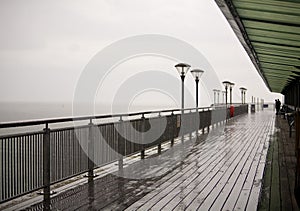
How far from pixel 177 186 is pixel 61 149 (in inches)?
66.0

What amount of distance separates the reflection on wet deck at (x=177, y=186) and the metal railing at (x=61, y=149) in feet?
0.93

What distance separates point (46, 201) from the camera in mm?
4766

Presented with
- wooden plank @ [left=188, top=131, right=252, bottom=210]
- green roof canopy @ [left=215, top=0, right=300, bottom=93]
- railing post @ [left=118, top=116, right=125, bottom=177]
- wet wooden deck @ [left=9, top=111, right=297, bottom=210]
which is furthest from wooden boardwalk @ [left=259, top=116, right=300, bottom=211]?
railing post @ [left=118, top=116, right=125, bottom=177]

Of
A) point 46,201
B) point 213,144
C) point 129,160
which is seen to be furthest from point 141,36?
point 46,201

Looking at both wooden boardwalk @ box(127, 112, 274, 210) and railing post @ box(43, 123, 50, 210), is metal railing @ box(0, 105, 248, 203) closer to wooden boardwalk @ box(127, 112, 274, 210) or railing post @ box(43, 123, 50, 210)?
railing post @ box(43, 123, 50, 210)

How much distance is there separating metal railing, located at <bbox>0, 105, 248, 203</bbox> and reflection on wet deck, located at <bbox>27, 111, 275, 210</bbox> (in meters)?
0.28

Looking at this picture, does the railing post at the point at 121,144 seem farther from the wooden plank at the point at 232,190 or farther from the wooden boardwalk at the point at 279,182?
the wooden boardwalk at the point at 279,182

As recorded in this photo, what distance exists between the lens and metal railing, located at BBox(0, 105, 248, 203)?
13.7ft

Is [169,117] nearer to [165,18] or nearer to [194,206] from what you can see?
[194,206]

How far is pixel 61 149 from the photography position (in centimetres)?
513

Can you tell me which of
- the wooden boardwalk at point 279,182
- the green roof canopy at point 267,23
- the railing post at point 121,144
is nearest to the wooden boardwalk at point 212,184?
the wooden boardwalk at point 279,182

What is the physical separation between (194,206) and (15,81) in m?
17.0

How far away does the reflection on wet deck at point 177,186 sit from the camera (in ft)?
15.2

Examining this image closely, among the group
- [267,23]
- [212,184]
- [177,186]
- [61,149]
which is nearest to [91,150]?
[61,149]
